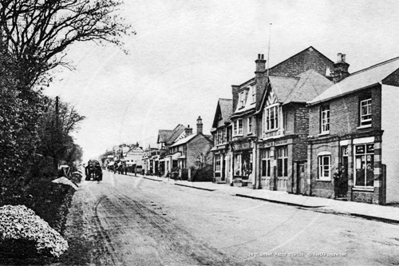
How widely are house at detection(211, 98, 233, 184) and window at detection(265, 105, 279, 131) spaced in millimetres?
8604

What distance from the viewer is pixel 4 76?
427 inches

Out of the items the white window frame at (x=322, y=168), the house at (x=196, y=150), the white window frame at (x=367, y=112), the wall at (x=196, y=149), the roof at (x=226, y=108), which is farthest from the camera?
the wall at (x=196, y=149)

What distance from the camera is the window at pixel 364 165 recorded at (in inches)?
739

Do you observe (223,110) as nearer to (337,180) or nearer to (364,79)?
(364,79)

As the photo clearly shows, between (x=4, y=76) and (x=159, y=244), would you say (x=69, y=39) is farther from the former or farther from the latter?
(x=159, y=244)

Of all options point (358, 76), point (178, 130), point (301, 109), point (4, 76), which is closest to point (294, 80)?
point (301, 109)

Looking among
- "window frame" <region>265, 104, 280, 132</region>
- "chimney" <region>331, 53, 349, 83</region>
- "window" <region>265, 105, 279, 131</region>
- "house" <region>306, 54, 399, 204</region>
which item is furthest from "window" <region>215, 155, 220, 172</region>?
"chimney" <region>331, 53, 349, 83</region>

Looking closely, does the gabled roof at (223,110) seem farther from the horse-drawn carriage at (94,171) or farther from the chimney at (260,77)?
the horse-drawn carriage at (94,171)

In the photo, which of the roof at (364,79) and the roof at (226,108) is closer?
the roof at (364,79)

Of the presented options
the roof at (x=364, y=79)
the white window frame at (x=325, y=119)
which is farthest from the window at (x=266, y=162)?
the white window frame at (x=325, y=119)

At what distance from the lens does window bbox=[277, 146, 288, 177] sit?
26.9 metres

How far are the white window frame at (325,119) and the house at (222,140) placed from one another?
15.2 meters

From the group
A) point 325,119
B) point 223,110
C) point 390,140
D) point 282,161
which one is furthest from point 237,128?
point 390,140

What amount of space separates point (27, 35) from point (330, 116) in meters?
15.8
